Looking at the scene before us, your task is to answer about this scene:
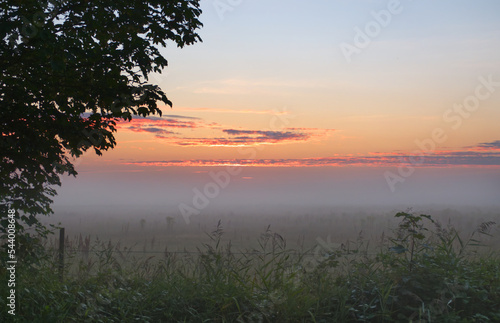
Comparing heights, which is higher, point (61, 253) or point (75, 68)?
point (75, 68)

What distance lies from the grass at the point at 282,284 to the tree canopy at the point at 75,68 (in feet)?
8.13

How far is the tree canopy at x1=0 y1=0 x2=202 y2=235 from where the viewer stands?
23.1ft

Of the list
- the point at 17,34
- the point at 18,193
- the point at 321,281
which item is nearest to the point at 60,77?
the point at 17,34

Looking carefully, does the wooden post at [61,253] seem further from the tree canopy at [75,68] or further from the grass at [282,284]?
the tree canopy at [75,68]

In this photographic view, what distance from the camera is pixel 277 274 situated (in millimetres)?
7613

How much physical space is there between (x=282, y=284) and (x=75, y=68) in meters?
5.11

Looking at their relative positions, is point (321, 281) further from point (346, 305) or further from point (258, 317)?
point (258, 317)

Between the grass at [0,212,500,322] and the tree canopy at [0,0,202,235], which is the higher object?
the tree canopy at [0,0,202,235]

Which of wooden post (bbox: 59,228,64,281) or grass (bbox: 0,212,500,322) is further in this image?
wooden post (bbox: 59,228,64,281)

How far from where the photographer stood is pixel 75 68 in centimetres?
744

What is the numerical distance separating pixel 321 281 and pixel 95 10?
20.6 ft

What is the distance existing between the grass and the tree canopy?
248cm

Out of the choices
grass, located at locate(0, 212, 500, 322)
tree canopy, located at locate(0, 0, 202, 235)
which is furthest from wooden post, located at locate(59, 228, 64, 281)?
tree canopy, located at locate(0, 0, 202, 235)

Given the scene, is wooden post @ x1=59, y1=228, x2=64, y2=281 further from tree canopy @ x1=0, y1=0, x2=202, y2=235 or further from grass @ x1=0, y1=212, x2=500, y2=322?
tree canopy @ x1=0, y1=0, x2=202, y2=235
